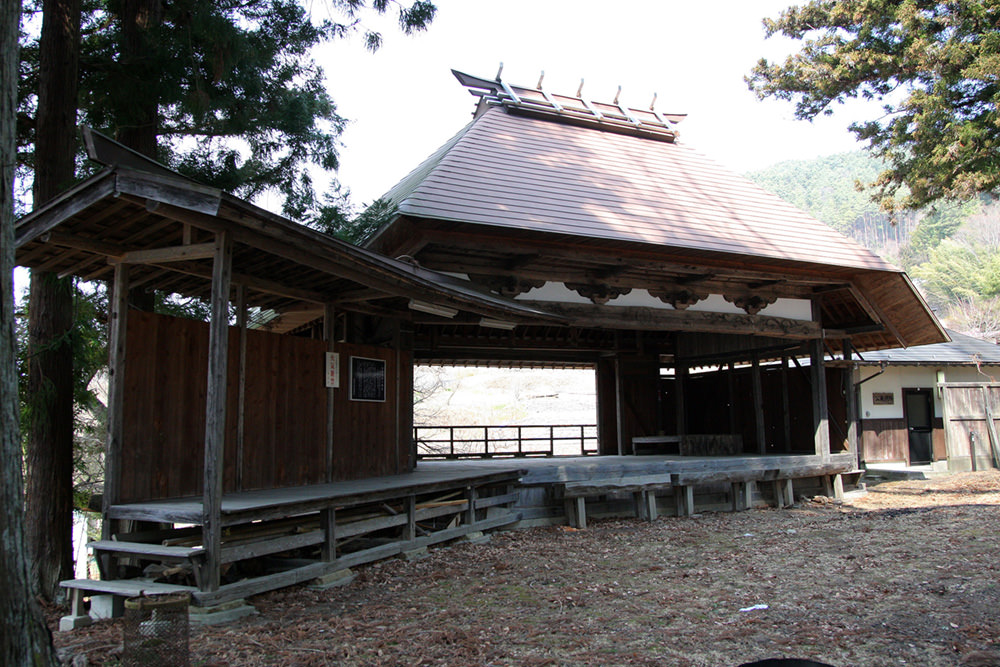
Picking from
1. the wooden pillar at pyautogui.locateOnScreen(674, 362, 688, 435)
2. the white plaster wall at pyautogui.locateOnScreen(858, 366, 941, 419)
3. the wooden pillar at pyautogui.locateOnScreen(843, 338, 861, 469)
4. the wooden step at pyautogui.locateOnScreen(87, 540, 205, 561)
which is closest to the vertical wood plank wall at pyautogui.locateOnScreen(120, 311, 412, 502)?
the wooden step at pyautogui.locateOnScreen(87, 540, 205, 561)

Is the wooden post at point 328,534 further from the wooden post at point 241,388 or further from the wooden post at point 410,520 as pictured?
the wooden post at point 410,520

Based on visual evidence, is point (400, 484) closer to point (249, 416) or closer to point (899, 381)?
point (249, 416)

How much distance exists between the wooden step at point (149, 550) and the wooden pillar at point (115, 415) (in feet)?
0.66

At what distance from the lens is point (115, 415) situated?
17.4 ft

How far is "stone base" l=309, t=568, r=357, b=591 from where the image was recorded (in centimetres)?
568

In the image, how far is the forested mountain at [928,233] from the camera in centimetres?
3338

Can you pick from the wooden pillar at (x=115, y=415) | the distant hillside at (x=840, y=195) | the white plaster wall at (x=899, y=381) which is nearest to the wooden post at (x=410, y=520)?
the wooden pillar at (x=115, y=415)

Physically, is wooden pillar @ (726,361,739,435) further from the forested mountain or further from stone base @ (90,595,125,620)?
stone base @ (90,595,125,620)

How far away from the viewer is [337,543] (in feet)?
21.0

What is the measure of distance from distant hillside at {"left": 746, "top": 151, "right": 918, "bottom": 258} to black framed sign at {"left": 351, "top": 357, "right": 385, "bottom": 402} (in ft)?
184

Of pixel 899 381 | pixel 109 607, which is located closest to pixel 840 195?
pixel 899 381

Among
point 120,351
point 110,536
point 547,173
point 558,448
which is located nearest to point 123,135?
point 120,351

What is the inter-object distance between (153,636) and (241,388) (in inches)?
114

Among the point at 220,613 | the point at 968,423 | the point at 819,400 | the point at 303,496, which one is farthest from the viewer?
the point at 968,423
